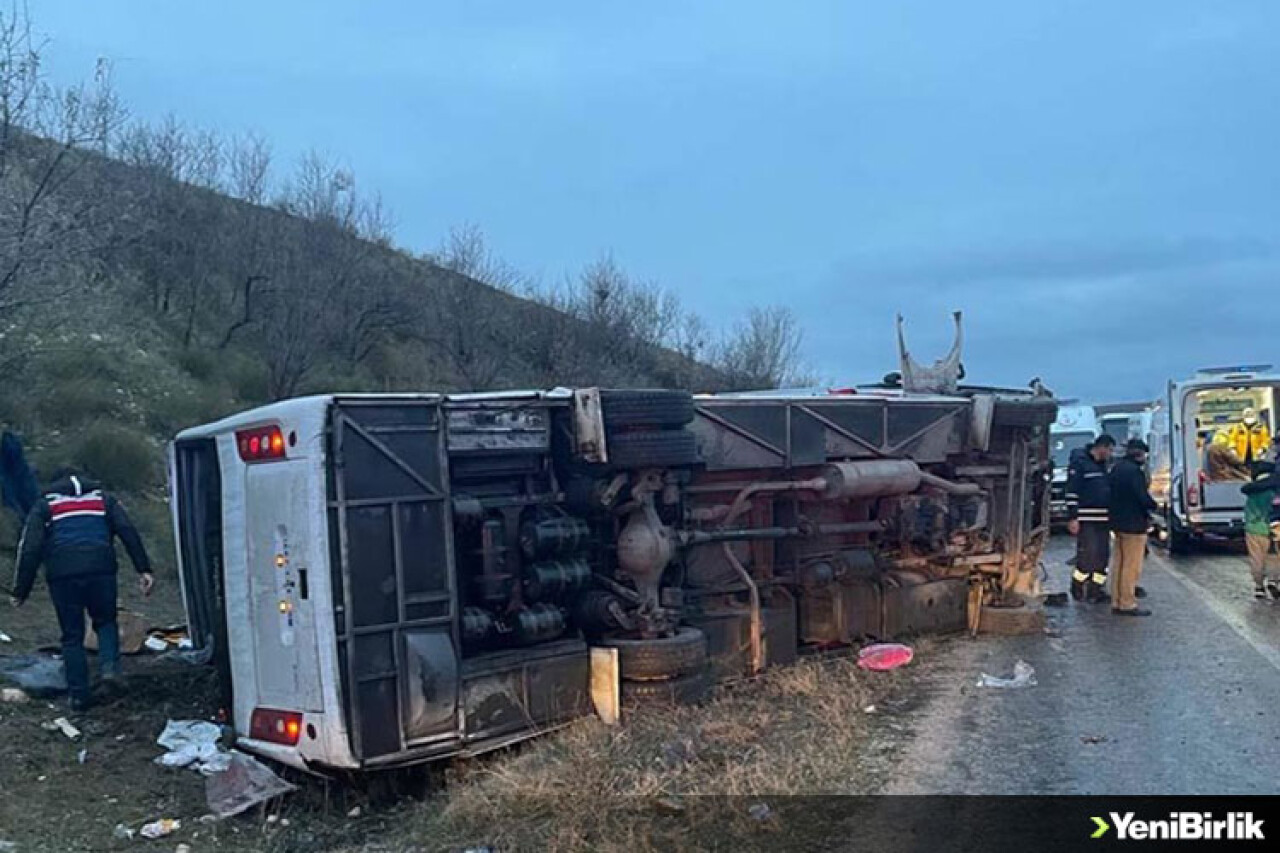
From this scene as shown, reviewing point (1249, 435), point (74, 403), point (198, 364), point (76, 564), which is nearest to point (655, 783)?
point (76, 564)

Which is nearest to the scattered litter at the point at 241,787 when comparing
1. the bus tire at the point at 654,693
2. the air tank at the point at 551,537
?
the air tank at the point at 551,537

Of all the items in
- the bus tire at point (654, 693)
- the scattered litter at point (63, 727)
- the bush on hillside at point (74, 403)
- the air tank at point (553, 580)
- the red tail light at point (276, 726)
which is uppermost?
the bush on hillside at point (74, 403)

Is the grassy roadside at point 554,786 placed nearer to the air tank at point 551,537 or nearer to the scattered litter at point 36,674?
the scattered litter at point 36,674

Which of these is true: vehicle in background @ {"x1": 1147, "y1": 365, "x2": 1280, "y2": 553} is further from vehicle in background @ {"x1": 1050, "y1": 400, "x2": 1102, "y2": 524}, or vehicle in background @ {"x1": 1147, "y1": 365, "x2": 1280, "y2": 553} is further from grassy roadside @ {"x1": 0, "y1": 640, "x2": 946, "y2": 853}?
grassy roadside @ {"x1": 0, "y1": 640, "x2": 946, "y2": 853}

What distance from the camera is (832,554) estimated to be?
31.5 feet

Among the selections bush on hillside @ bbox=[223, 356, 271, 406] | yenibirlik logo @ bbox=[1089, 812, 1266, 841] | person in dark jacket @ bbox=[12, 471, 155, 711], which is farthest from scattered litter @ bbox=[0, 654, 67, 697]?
bush on hillside @ bbox=[223, 356, 271, 406]

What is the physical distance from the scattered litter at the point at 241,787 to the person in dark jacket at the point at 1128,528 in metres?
8.40

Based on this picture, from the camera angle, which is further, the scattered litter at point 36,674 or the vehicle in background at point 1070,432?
the vehicle in background at point 1070,432

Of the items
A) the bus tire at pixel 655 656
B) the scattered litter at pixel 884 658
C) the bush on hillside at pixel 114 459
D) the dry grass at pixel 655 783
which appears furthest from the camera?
the bush on hillside at pixel 114 459

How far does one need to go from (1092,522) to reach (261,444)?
29.7 feet

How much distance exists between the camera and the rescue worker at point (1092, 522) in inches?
488

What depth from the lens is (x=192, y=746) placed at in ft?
24.7

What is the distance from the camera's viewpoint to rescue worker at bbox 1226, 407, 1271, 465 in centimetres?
1894

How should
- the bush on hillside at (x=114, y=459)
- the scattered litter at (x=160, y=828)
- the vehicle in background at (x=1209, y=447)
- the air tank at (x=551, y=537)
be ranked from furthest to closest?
the vehicle in background at (x=1209, y=447) → the bush on hillside at (x=114, y=459) → the air tank at (x=551, y=537) → the scattered litter at (x=160, y=828)
